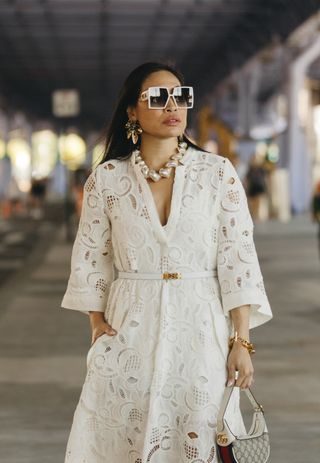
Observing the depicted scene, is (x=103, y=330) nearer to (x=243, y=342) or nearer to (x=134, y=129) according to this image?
(x=243, y=342)

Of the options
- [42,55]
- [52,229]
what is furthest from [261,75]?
[52,229]

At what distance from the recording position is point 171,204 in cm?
462

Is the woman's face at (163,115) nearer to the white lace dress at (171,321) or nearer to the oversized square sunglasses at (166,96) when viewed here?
the oversized square sunglasses at (166,96)

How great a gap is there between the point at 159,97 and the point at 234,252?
0.61m

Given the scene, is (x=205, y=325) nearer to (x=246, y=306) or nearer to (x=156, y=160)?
(x=246, y=306)

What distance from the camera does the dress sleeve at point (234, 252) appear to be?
4.64 m

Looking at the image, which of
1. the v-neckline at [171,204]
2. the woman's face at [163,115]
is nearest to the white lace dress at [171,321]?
the v-neckline at [171,204]

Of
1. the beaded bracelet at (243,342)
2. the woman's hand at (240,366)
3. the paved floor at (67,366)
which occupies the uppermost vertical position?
the beaded bracelet at (243,342)

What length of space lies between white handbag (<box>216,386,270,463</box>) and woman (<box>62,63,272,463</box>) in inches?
1.7

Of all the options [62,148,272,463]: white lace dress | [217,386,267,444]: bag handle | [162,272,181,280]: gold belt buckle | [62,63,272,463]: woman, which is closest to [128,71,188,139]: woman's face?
[62,63,272,463]: woman

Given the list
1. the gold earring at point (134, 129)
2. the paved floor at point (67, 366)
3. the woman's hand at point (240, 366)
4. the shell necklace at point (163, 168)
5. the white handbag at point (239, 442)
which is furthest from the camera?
the paved floor at point (67, 366)

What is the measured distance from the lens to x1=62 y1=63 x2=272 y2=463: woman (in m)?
4.58

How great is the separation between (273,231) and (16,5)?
30.9 ft

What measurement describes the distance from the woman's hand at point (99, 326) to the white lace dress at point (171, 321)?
26mm
